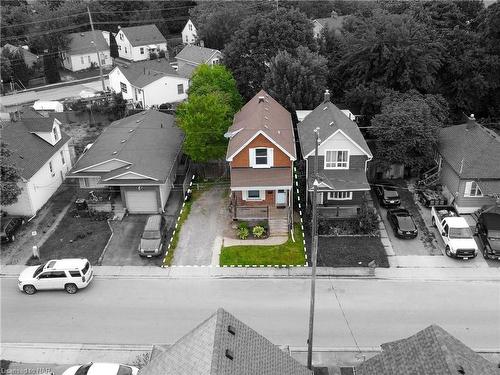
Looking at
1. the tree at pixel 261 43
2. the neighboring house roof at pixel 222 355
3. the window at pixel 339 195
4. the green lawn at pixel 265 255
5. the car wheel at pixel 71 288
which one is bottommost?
the green lawn at pixel 265 255

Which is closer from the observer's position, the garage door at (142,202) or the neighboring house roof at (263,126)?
the neighboring house roof at (263,126)

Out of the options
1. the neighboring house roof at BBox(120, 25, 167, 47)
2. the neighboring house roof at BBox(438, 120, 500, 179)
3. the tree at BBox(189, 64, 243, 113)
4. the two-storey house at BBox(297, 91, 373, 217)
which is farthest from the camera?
the neighboring house roof at BBox(120, 25, 167, 47)

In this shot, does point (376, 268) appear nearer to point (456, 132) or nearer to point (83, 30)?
point (456, 132)

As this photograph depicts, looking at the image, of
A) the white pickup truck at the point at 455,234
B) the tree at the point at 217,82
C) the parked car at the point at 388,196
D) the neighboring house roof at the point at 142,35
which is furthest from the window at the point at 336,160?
the neighboring house roof at the point at 142,35

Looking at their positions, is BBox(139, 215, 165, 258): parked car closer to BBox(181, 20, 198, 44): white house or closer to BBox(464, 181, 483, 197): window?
BBox(464, 181, 483, 197): window

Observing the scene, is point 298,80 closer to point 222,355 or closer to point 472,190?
point 472,190

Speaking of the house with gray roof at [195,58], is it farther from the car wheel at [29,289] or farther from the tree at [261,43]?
the car wheel at [29,289]

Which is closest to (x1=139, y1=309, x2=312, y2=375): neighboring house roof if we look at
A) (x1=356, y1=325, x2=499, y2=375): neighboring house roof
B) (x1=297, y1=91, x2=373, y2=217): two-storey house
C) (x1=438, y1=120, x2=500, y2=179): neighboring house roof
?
(x1=356, y1=325, x2=499, y2=375): neighboring house roof
